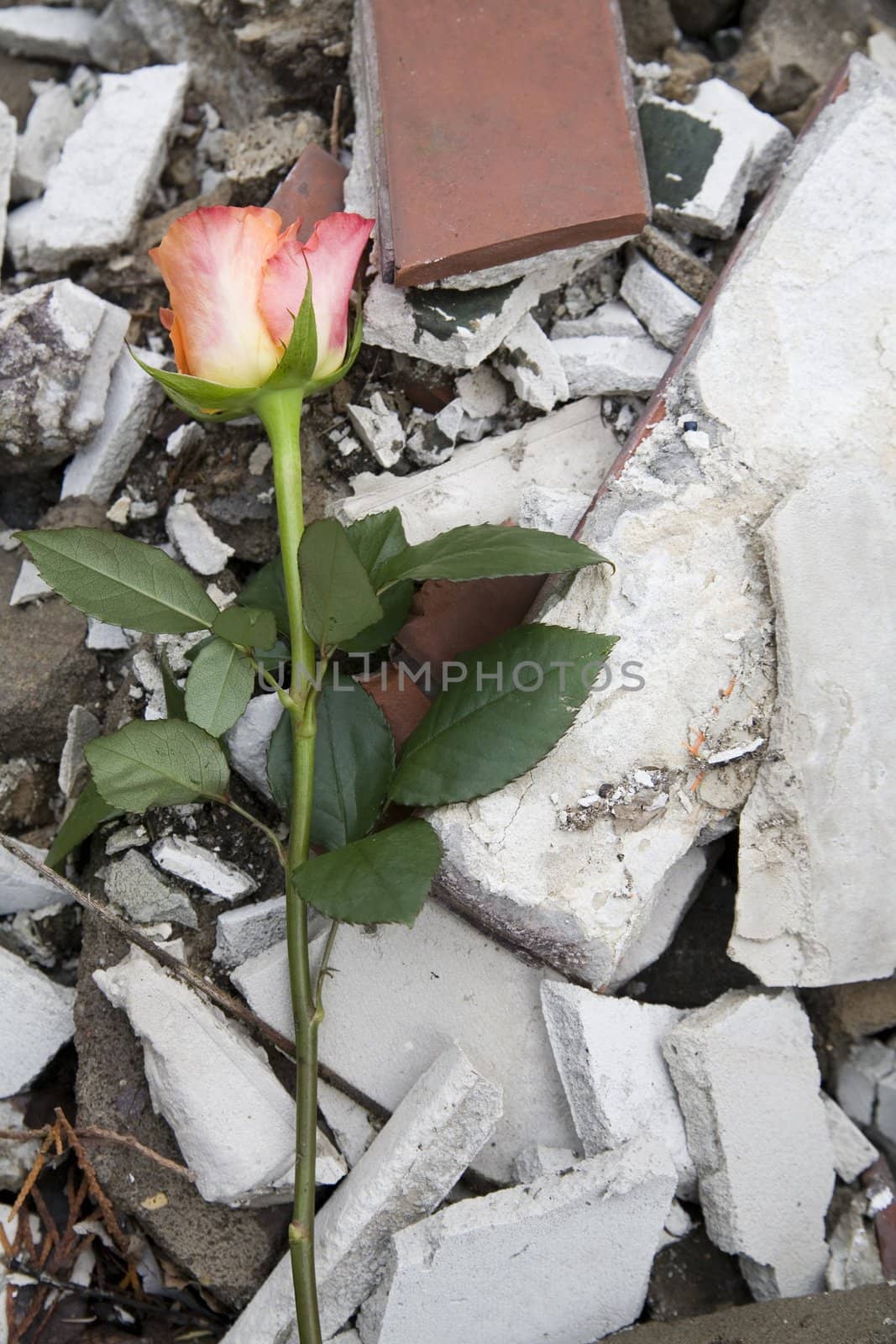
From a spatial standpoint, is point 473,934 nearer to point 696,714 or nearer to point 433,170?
point 696,714

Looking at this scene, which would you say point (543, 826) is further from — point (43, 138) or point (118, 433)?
point (43, 138)

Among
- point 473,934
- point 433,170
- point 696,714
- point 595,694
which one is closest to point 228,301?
point 433,170

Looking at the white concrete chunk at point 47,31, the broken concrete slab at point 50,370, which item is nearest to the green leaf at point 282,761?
the broken concrete slab at point 50,370

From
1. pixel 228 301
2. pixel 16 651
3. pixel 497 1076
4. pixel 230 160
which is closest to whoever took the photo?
pixel 228 301

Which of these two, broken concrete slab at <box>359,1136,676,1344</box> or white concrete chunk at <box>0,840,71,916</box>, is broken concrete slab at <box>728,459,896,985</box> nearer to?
broken concrete slab at <box>359,1136,676,1344</box>

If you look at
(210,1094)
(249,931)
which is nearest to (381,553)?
(249,931)

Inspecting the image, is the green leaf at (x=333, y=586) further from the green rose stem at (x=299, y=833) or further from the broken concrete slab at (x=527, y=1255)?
the broken concrete slab at (x=527, y=1255)
